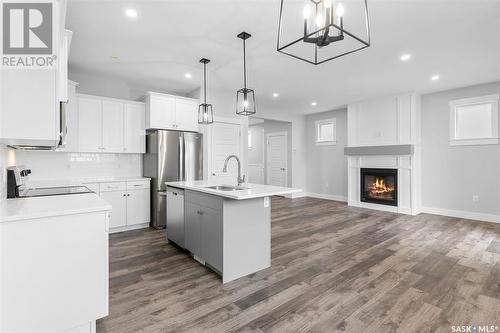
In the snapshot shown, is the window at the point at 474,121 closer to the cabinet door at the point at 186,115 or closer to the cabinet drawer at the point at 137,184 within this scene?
the cabinet door at the point at 186,115

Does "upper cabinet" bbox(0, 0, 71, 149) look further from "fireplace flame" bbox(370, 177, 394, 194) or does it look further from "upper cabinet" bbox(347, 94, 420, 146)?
"fireplace flame" bbox(370, 177, 394, 194)

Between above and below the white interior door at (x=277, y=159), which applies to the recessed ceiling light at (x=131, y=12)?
above

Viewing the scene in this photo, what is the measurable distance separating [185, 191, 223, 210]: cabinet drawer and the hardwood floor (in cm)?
72

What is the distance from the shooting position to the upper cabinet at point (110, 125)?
414 cm

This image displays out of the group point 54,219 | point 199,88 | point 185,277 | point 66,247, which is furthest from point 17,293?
point 199,88

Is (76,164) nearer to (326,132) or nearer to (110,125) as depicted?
(110,125)

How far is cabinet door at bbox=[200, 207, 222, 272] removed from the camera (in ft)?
8.21

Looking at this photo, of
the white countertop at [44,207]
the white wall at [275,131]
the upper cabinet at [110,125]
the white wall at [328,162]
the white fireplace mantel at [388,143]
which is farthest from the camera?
the white wall at [275,131]

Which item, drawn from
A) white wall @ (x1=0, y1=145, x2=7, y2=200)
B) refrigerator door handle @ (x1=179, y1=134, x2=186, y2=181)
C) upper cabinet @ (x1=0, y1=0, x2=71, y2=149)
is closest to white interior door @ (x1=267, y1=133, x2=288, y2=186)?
refrigerator door handle @ (x1=179, y1=134, x2=186, y2=181)

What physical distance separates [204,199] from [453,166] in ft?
17.9

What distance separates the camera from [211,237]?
2.63 m

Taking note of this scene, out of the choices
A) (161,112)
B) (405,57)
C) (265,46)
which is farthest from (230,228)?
(405,57)

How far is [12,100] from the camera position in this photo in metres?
1.54

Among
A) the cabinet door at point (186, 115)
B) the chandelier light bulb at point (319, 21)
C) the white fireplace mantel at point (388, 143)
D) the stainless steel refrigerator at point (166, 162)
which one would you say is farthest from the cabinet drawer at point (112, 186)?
the white fireplace mantel at point (388, 143)
